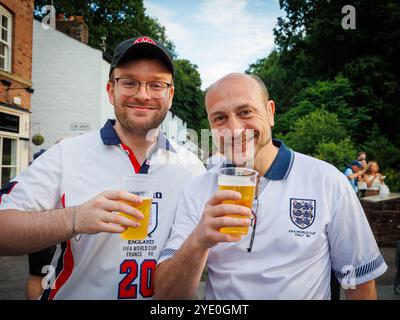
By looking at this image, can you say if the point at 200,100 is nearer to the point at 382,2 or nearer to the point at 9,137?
the point at 382,2

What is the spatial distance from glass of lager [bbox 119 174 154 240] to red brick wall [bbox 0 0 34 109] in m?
9.81

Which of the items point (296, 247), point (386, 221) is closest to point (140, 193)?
point (296, 247)

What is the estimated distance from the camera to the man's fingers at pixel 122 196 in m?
1.42

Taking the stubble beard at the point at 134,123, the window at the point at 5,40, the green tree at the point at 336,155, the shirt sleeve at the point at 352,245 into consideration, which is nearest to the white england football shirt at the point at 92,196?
the stubble beard at the point at 134,123

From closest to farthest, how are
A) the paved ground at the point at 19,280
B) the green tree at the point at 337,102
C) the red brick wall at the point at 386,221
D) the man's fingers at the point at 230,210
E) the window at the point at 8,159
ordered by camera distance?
the man's fingers at the point at 230,210 < the paved ground at the point at 19,280 < the red brick wall at the point at 386,221 < the window at the point at 8,159 < the green tree at the point at 337,102

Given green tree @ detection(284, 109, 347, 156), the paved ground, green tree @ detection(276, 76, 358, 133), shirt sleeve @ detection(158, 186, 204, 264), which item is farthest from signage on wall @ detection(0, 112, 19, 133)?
green tree @ detection(276, 76, 358, 133)

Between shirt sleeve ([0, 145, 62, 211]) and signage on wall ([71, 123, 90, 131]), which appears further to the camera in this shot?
signage on wall ([71, 123, 90, 131])

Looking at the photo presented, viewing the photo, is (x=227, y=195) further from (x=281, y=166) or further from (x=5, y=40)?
(x=5, y=40)

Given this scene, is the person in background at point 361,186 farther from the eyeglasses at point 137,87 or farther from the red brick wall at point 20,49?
the red brick wall at point 20,49

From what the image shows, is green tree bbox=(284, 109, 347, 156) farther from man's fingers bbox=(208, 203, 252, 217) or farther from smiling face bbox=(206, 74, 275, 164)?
man's fingers bbox=(208, 203, 252, 217)

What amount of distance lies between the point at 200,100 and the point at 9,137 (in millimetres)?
35004

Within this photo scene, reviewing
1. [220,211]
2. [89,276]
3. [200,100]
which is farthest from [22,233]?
[200,100]

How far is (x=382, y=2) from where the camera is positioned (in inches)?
784

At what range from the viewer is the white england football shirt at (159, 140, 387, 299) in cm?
171
